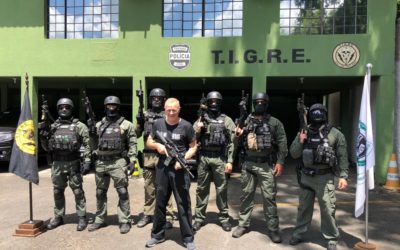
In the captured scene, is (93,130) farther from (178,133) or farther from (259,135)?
(259,135)

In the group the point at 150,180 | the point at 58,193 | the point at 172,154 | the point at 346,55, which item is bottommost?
the point at 58,193

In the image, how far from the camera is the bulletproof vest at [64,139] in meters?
5.65

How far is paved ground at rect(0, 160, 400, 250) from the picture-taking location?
5152 mm

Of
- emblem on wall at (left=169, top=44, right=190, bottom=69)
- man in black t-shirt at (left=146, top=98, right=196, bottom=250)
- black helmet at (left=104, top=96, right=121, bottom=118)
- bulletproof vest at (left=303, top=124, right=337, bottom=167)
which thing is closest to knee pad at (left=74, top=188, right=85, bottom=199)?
black helmet at (left=104, top=96, right=121, bottom=118)

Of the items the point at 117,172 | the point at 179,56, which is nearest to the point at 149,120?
the point at 117,172

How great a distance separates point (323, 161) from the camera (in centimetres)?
482

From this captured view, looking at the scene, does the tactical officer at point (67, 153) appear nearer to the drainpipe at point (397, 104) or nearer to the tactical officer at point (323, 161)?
the tactical officer at point (323, 161)

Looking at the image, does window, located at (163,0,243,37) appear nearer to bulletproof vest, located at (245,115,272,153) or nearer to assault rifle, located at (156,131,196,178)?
bulletproof vest, located at (245,115,272,153)

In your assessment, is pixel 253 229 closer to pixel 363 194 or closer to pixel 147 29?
pixel 363 194

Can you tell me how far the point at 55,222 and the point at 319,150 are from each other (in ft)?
13.2

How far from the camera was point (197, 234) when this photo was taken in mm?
5562

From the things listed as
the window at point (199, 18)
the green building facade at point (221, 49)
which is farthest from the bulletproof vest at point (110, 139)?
the window at point (199, 18)

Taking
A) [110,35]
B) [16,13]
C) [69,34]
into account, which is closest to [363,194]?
[110,35]

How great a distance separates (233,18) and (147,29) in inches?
88.5
